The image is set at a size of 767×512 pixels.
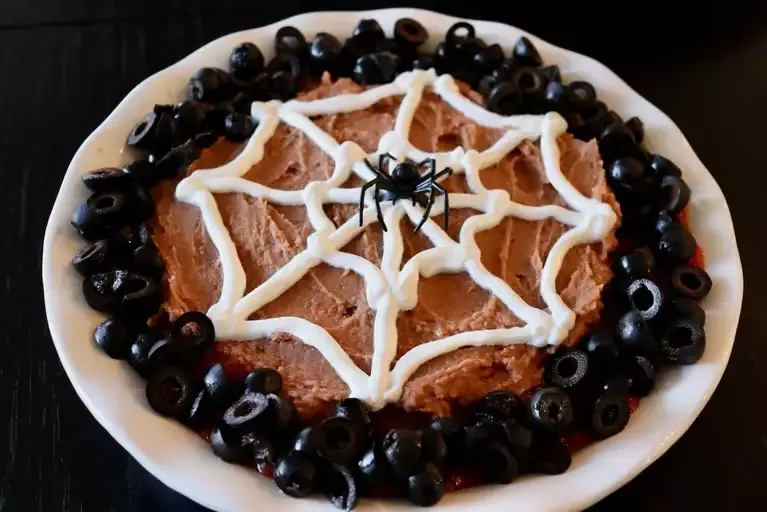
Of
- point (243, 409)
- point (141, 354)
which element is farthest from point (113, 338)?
point (243, 409)

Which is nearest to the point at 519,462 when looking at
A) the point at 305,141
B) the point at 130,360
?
the point at 130,360

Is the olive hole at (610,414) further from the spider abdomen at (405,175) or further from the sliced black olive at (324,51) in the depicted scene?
the sliced black olive at (324,51)

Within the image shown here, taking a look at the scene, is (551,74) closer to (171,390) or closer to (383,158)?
(383,158)

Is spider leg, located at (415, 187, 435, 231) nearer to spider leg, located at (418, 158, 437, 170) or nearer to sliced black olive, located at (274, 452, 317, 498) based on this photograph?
spider leg, located at (418, 158, 437, 170)

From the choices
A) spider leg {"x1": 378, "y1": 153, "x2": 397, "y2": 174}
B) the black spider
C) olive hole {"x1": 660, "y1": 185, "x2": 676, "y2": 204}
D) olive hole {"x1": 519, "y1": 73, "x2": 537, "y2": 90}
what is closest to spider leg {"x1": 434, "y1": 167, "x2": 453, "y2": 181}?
the black spider

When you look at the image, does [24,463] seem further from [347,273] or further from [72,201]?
[347,273]

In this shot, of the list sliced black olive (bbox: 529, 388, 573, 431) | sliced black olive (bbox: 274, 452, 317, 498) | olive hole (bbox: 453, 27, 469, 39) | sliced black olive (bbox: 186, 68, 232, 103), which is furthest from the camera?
olive hole (bbox: 453, 27, 469, 39)
